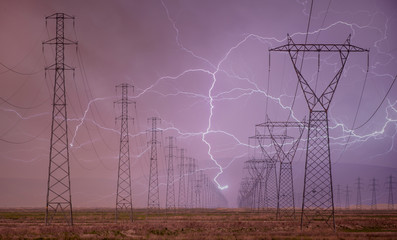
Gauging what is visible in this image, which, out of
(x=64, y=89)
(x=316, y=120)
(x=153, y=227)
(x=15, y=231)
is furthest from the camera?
(x=64, y=89)

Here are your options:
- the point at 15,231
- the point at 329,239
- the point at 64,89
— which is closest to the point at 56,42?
the point at 64,89

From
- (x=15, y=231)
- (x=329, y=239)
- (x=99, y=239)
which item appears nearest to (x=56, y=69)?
(x=15, y=231)

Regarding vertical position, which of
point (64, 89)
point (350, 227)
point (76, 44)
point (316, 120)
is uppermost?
point (76, 44)

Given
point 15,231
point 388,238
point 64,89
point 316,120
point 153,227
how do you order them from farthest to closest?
point 64,89
point 153,227
point 316,120
point 15,231
point 388,238

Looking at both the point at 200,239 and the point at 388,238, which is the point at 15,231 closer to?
the point at 200,239

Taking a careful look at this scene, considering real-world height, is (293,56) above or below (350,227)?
above

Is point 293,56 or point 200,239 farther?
point 293,56

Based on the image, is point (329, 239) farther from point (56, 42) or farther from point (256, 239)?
point (56, 42)

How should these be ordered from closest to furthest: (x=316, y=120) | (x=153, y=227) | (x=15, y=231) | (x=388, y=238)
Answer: (x=388, y=238) → (x=15, y=231) → (x=316, y=120) → (x=153, y=227)

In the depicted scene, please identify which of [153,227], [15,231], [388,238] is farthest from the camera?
[153,227]
